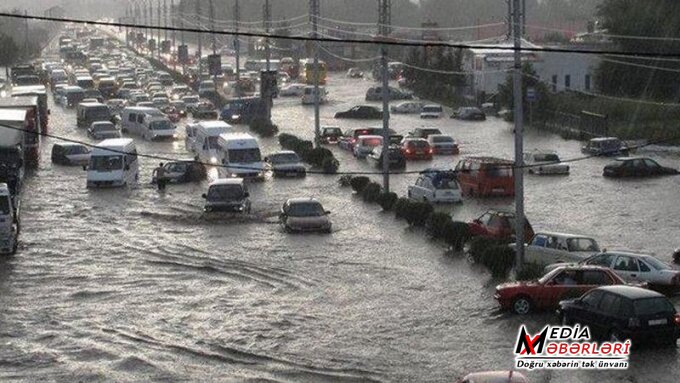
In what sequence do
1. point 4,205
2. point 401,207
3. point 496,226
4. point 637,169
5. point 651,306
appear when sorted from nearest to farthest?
point 651,306 < point 4,205 < point 496,226 < point 401,207 < point 637,169

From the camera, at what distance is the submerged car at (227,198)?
113ft

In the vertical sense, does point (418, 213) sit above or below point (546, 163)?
below

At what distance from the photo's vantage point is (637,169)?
4156 cm

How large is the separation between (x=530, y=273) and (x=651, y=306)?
16.1 ft

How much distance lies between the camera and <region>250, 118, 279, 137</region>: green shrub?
56.9 m

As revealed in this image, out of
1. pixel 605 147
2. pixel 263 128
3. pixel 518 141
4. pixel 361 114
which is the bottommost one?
pixel 605 147

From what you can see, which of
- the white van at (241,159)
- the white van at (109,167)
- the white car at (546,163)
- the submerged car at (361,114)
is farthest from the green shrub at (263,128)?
the white car at (546,163)

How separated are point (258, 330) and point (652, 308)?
6600 mm

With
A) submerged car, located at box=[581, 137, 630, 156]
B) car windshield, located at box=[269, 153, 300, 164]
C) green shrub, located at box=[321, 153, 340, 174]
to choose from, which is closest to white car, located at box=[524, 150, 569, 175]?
submerged car, located at box=[581, 137, 630, 156]

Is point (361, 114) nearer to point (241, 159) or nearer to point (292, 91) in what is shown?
point (292, 91)

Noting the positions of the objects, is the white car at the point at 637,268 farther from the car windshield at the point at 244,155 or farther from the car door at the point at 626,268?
the car windshield at the point at 244,155

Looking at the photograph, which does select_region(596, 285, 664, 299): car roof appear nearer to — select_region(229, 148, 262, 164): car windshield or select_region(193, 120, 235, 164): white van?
select_region(229, 148, 262, 164): car windshield

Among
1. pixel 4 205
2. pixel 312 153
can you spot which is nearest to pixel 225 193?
pixel 4 205

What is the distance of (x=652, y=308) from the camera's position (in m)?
19.2
